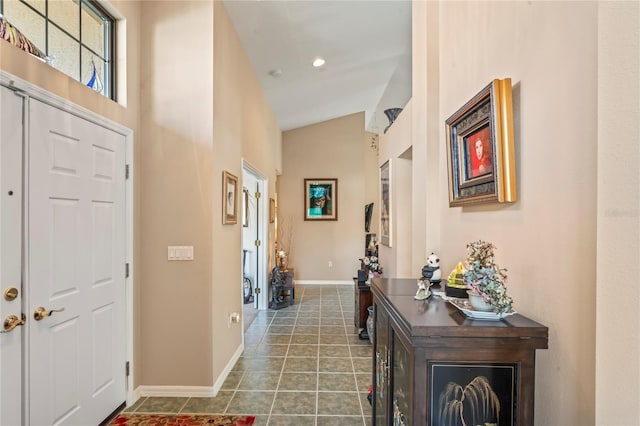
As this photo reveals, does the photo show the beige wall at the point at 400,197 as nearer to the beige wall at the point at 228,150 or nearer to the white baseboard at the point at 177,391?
the beige wall at the point at 228,150

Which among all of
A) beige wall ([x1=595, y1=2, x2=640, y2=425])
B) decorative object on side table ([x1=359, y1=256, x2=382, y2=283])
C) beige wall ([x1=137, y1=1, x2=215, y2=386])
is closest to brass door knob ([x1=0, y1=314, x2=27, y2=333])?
beige wall ([x1=137, y1=1, x2=215, y2=386])

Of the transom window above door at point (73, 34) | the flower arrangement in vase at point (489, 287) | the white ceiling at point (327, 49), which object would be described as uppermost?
the white ceiling at point (327, 49)

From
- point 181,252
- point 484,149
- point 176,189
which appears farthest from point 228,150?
point 484,149

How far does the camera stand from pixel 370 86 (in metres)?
5.49

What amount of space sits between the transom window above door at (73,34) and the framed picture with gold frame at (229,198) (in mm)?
1069

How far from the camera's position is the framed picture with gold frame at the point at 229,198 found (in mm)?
2859

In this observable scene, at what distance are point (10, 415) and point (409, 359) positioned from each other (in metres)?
1.97

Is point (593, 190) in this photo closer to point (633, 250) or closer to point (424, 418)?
point (633, 250)

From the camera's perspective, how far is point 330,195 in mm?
7168

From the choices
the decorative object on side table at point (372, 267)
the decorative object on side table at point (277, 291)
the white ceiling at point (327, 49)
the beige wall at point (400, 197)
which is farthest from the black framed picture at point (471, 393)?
the decorative object on side table at point (277, 291)

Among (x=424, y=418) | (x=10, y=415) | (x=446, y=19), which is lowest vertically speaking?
(x=10, y=415)

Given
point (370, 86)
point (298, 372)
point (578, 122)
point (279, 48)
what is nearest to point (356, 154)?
point (370, 86)

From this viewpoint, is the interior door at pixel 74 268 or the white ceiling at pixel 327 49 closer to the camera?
the interior door at pixel 74 268

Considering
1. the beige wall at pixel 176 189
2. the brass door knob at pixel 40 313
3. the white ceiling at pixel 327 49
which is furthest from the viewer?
the white ceiling at pixel 327 49
